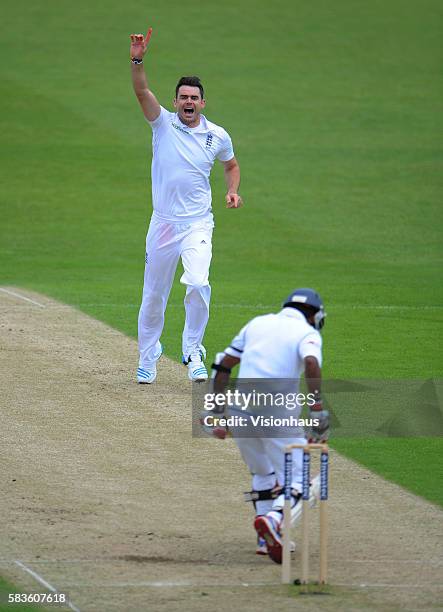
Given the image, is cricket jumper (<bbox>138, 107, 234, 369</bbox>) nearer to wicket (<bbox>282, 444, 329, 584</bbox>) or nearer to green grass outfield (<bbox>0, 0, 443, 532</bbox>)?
green grass outfield (<bbox>0, 0, 443, 532</bbox>)

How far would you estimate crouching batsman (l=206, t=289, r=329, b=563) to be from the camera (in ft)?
26.9

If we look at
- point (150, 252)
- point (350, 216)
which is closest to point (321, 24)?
point (350, 216)

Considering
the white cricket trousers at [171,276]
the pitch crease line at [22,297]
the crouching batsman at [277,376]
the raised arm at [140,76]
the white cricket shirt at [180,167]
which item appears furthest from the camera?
the pitch crease line at [22,297]

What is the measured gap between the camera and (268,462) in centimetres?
853

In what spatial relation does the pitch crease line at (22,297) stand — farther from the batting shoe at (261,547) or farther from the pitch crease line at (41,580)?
the pitch crease line at (41,580)

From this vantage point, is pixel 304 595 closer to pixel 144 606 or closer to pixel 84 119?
pixel 144 606

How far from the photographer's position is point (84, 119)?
98.7ft

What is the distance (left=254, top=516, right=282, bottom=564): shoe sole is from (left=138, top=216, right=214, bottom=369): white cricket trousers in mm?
4556

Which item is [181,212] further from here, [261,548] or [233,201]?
[261,548]

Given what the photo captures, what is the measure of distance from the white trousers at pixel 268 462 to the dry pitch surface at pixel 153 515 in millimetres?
413

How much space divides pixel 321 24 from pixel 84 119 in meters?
9.14

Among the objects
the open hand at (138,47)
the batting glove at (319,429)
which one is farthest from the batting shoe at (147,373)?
the batting glove at (319,429)

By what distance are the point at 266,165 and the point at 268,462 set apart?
65.4ft

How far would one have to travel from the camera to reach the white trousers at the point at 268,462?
8.37 meters
